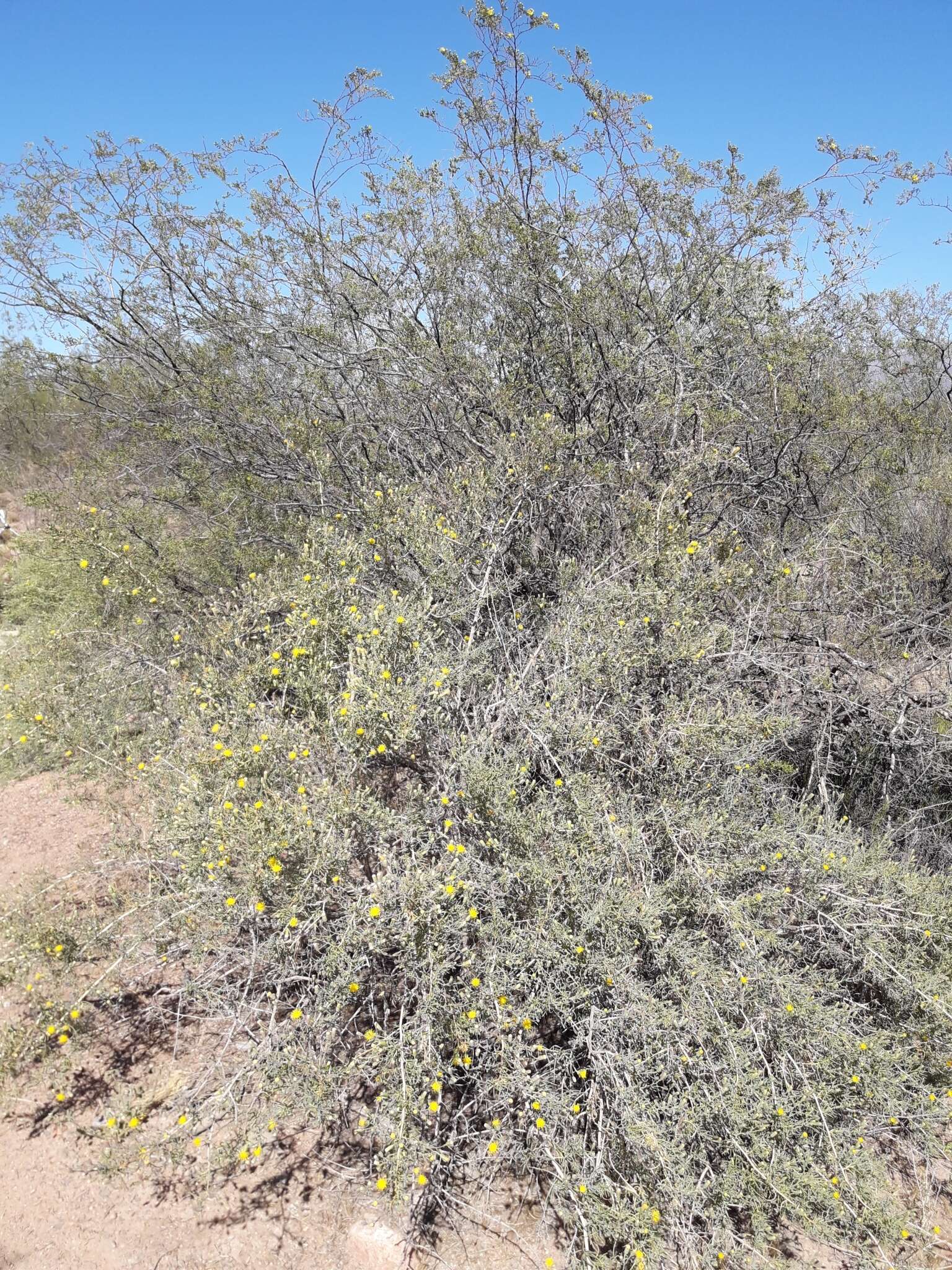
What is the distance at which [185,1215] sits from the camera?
245cm

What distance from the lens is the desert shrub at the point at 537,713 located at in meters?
2.34

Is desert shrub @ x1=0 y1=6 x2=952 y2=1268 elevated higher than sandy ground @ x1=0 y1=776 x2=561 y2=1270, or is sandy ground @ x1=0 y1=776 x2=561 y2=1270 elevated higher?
desert shrub @ x1=0 y1=6 x2=952 y2=1268

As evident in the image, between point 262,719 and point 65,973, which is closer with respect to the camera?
point 262,719

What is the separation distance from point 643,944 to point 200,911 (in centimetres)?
165

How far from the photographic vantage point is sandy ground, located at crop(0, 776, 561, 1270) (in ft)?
7.72

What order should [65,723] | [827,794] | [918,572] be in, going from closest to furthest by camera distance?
[65,723]
[827,794]
[918,572]

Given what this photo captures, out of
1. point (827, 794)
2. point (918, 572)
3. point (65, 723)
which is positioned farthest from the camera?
point (918, 572)

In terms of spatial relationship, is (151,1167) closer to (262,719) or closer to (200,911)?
(200,911)

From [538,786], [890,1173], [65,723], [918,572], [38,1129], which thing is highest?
[918,572]

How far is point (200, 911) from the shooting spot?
2344mm

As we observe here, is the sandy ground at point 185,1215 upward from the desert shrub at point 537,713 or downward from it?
downward

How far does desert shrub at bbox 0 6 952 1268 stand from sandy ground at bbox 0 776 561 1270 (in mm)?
187

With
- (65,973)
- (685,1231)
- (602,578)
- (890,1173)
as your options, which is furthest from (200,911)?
(890,1173)

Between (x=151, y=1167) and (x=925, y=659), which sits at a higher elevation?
(x=925, y=659)
